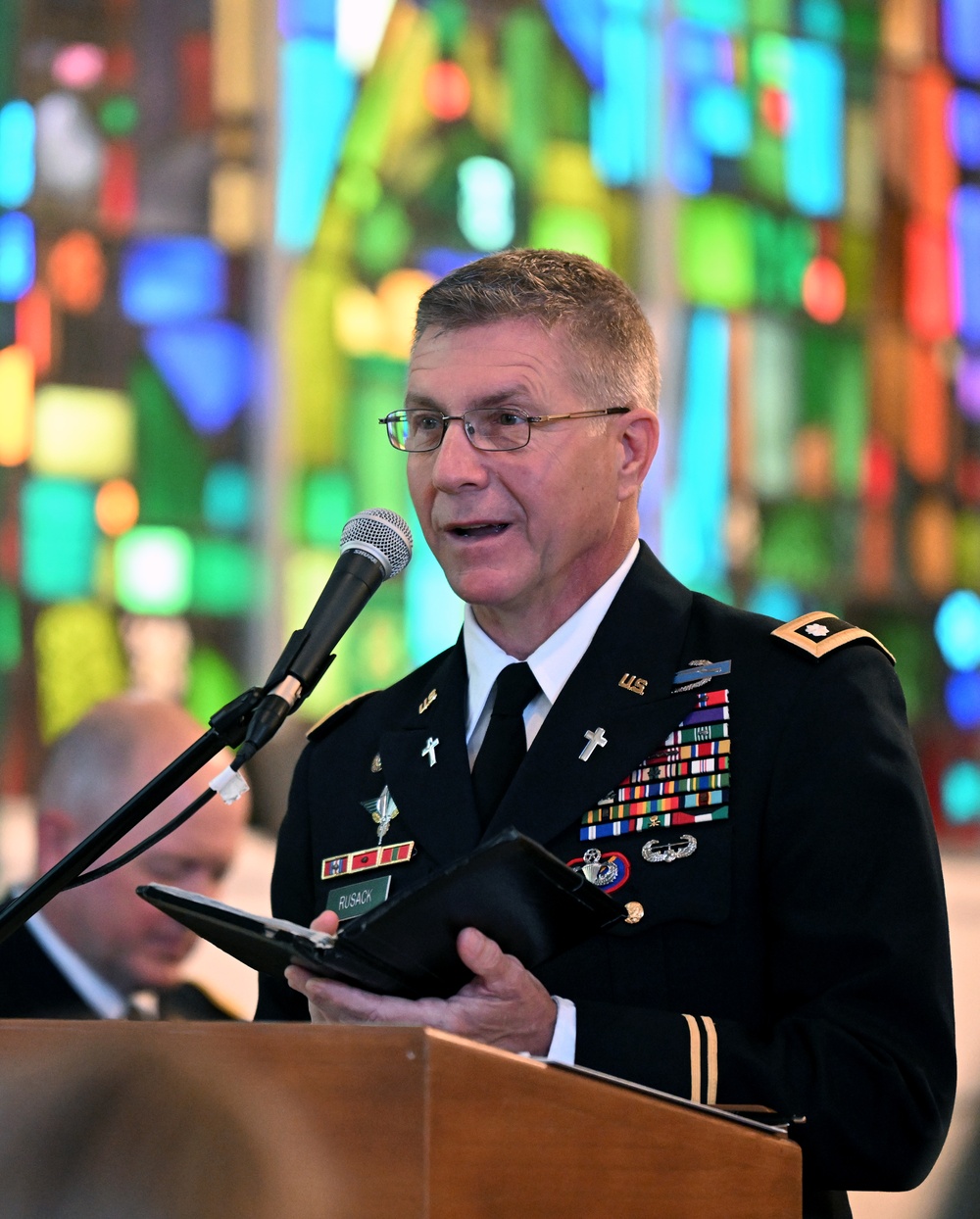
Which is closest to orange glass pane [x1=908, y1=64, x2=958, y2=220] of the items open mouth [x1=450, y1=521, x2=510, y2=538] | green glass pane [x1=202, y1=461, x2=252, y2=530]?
green glass pane [x1=202, y1=461, x2=252, y2=530]

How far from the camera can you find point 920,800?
1990 mm

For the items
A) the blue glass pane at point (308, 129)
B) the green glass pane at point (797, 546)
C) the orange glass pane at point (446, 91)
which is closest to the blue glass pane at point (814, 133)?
the green glass pane at point (797, 546)

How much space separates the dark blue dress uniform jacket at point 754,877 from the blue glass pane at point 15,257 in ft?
10.9

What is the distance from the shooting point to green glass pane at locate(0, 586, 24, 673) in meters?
5.12

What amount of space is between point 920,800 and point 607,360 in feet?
2.19

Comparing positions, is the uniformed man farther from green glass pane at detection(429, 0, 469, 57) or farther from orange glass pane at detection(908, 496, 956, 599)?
orange glass pane at detection(908, 496, 956, 599)

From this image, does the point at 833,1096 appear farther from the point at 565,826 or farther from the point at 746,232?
the point at 746,232

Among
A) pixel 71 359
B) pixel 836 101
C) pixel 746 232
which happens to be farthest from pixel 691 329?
pixel 71 359

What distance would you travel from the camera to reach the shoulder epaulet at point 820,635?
6.95ft

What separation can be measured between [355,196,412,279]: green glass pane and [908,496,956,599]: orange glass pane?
6.95 feet

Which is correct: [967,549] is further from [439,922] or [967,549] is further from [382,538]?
[439,922]

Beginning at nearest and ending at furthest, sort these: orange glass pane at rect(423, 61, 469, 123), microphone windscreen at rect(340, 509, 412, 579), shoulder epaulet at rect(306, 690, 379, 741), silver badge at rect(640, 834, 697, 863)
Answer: microphone windscreen at rect(340, 509, 412, 579) → silver badge at rect(640, 834, 697, 863) → shoulder epaulet at rect(306, 690, 379, 741) → orange glass pane at rect(423, 61, 469, 123)

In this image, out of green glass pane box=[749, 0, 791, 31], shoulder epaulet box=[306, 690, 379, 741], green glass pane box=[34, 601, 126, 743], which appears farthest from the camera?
green glass pane box=[749, 0, 791, 31]

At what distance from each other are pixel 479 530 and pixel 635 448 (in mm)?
273
